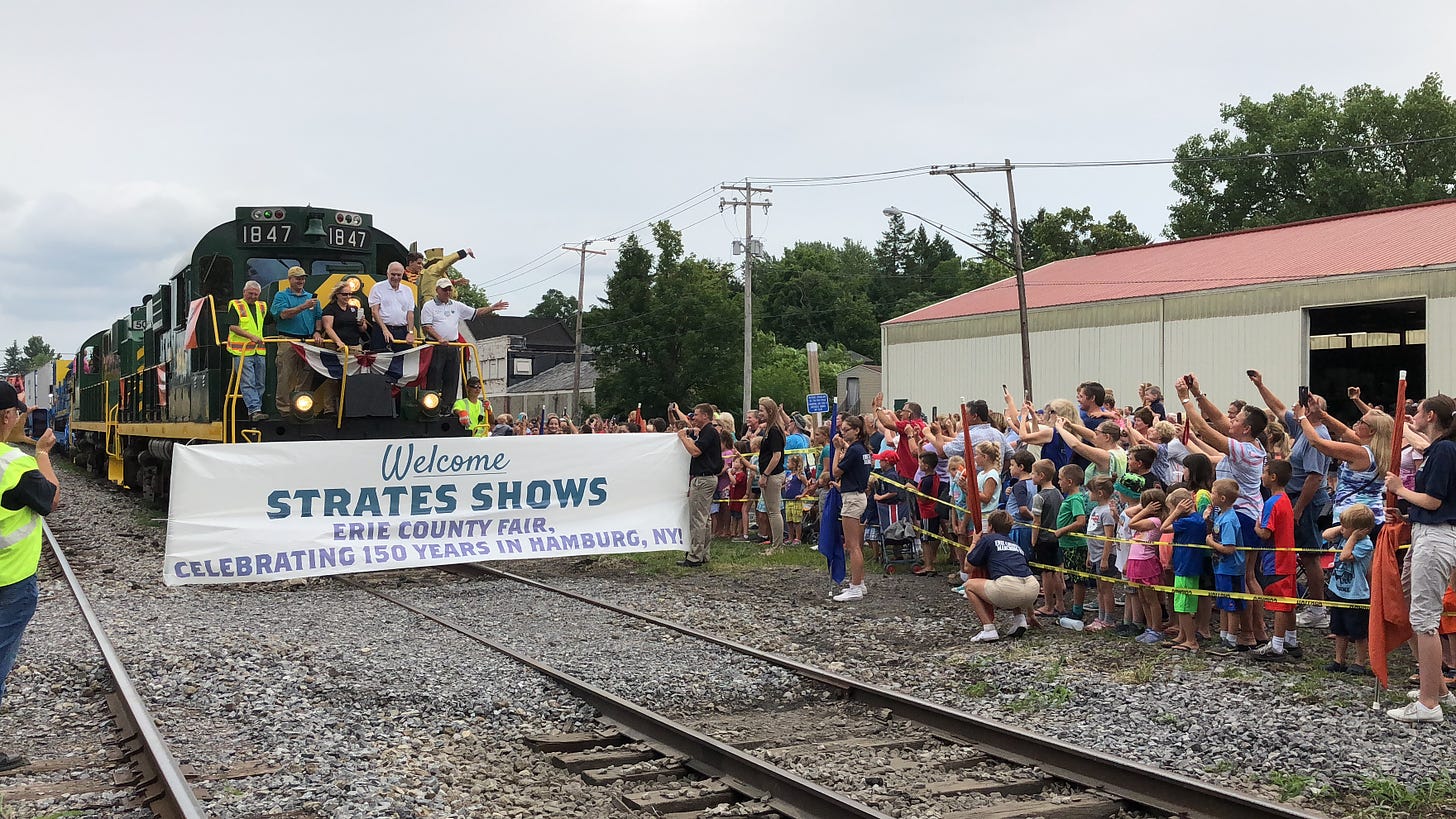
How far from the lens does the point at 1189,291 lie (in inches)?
1313

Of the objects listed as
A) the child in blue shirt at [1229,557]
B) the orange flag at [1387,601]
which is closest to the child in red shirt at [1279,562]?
the child in blue shirt at [1229,557]

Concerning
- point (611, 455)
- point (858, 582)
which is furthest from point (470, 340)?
point (858, 582)

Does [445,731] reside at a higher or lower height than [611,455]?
lower

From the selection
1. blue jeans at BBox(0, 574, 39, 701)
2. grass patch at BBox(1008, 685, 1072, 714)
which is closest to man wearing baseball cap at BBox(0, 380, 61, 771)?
blue jeans at BBox(0, 574, 39, 701)

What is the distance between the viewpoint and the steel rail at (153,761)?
526cm

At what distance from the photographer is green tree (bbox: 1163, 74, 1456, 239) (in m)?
62.3

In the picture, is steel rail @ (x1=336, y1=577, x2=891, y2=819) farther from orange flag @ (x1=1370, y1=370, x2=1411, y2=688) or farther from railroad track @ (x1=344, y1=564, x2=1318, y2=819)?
orange flag @ (x1=1370, y1=370, x2=1411, y2=688)

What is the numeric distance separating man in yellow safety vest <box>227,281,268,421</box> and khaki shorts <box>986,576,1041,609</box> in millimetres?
7769

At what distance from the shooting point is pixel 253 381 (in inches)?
505

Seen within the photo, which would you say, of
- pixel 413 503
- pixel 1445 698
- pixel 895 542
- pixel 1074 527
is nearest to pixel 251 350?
pixel 413 503

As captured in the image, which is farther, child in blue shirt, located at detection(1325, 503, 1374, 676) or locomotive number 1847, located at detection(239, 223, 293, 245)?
locomotive number 1847, located at detection(239, 223, 293, 245)

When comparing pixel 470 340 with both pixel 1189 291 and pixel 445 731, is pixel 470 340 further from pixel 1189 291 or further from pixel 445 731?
pixel 1189 291

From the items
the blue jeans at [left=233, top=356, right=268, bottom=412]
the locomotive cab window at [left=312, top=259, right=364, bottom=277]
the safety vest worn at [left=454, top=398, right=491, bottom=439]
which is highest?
the locomotive cab window at [left=312, top=259, right=364, bottom=277]

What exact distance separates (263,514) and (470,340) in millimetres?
3400
